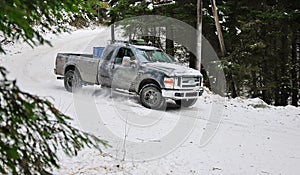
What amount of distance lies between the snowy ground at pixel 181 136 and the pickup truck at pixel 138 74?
498 millimetres

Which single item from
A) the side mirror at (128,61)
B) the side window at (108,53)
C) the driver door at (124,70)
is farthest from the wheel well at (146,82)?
the side window at (108,53)

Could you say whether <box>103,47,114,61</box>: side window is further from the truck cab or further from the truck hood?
the truck hood

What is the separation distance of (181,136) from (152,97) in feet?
9.39

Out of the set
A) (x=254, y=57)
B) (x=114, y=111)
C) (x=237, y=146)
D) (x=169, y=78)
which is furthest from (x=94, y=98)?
(x=254, y=57)

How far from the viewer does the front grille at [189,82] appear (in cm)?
1069

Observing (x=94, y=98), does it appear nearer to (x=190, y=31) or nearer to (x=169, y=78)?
(x=169, y=78)

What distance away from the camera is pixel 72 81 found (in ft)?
40.6

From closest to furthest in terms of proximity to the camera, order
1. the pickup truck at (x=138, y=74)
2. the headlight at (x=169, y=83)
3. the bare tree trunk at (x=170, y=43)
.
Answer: the headlight at (x=169, y=83), the pickup truck at (x=138, y=74), the bare tree trunk at (x=170, y=43)

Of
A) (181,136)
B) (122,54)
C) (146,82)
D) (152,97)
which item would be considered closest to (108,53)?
(122,54)

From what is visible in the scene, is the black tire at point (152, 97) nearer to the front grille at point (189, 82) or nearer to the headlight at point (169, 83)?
the headlight at point (169, 83)

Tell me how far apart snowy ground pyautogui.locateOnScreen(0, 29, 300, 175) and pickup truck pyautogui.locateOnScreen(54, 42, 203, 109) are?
0.50 metres

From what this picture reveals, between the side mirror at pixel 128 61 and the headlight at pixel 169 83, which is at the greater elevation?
the side mirror at pixel 128 61

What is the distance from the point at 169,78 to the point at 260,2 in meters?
10.3

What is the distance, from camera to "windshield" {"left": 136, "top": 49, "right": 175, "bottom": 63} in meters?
11.3
